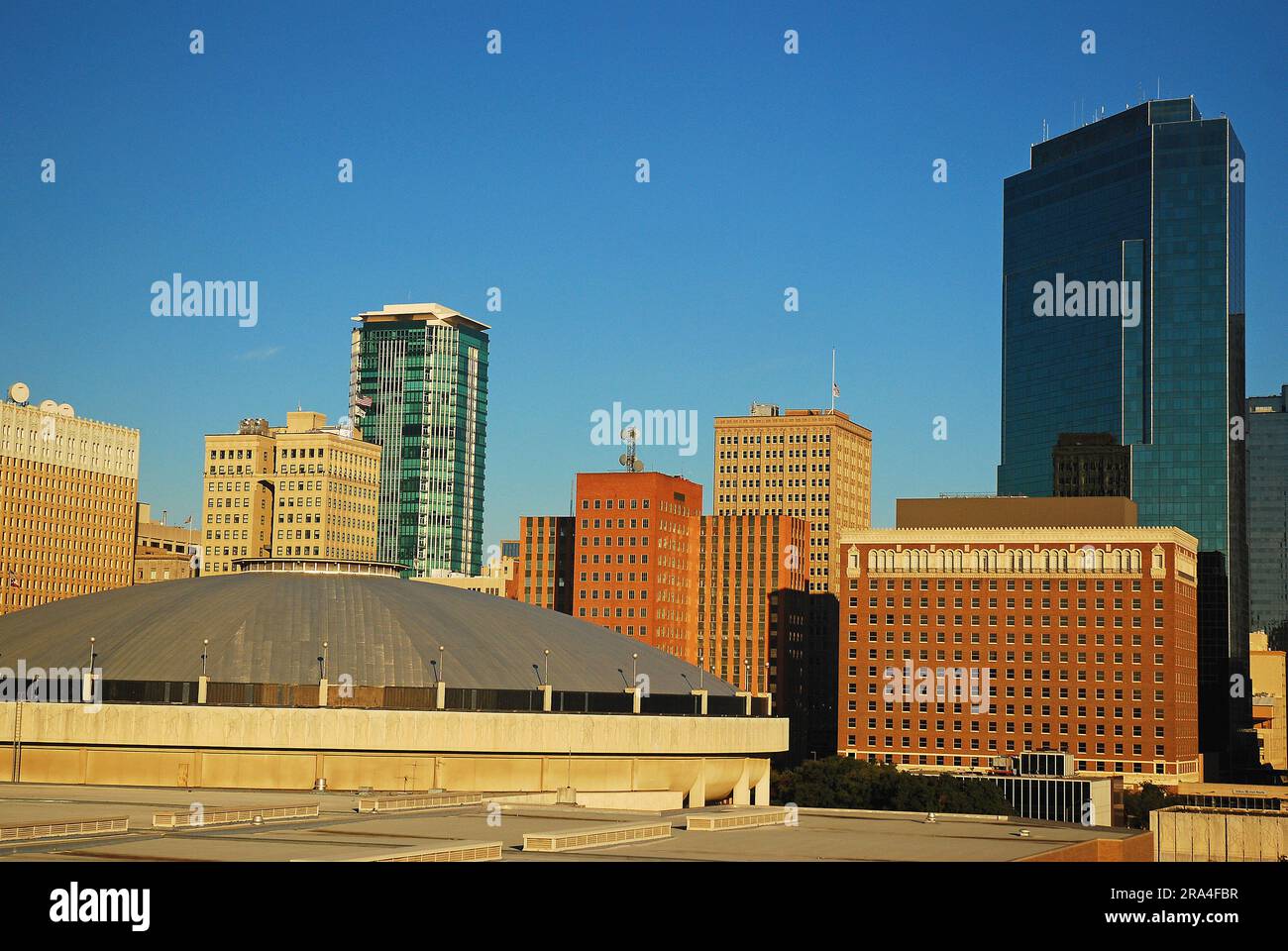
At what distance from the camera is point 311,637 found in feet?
421

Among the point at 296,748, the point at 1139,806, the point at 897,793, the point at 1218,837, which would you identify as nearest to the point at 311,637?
the point at 296,748

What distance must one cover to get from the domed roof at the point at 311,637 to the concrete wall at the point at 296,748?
15.9ft

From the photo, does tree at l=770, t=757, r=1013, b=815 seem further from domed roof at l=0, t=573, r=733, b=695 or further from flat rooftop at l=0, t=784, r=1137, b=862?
flat rooftop at l=0, t=784, r=1137, b=862

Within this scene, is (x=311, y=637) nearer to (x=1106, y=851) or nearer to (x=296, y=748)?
(x=296, y=748)

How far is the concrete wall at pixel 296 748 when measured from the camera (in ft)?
385

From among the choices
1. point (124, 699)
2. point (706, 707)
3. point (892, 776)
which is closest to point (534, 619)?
point (706, 707)

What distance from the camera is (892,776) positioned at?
195000 mm

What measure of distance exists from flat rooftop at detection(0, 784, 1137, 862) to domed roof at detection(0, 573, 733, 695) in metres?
13.2

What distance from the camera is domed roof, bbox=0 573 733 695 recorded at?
4909 inches

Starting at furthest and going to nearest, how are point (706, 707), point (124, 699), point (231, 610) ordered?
point (706, 707)
point (231, 610)
point (124, 699)

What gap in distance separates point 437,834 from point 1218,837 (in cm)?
7870
